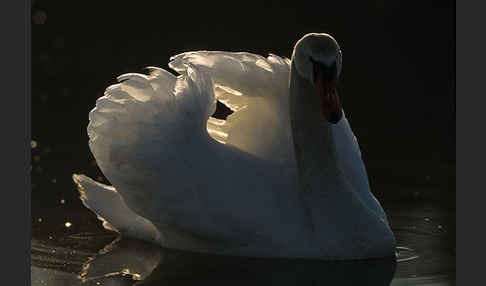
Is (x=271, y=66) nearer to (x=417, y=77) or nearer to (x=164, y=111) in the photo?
(x=164, y=111)

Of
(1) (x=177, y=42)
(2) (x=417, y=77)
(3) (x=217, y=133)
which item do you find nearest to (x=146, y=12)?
(1) (x=177, y=42)

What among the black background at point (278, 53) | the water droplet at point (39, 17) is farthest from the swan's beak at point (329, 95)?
the water droplet at point (39, 17)

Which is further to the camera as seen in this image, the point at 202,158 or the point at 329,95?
the point at 202,158

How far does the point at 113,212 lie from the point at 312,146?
60.9 inches

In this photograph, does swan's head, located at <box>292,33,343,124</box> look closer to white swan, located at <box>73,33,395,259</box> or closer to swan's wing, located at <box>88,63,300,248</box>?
white swan, located at <box>73,33,395,259</box>

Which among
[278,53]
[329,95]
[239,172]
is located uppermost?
[329,95]

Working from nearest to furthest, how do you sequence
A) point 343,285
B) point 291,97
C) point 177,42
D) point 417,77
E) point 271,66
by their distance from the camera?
point 343,285
point 291,97
point 271,66
point 417,77
point 177,42

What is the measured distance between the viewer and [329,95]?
7074mm

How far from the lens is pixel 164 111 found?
7.71 metres

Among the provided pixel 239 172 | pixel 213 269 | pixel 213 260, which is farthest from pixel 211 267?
pixel 239 172

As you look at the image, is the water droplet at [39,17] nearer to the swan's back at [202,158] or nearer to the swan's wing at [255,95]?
the swan's wing at [255,95]

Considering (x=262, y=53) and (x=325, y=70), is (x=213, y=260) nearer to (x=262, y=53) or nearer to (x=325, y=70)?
(x=325, y=70)

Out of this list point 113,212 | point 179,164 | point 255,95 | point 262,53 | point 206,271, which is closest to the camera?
point 206,271

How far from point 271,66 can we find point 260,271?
1.57 meters
